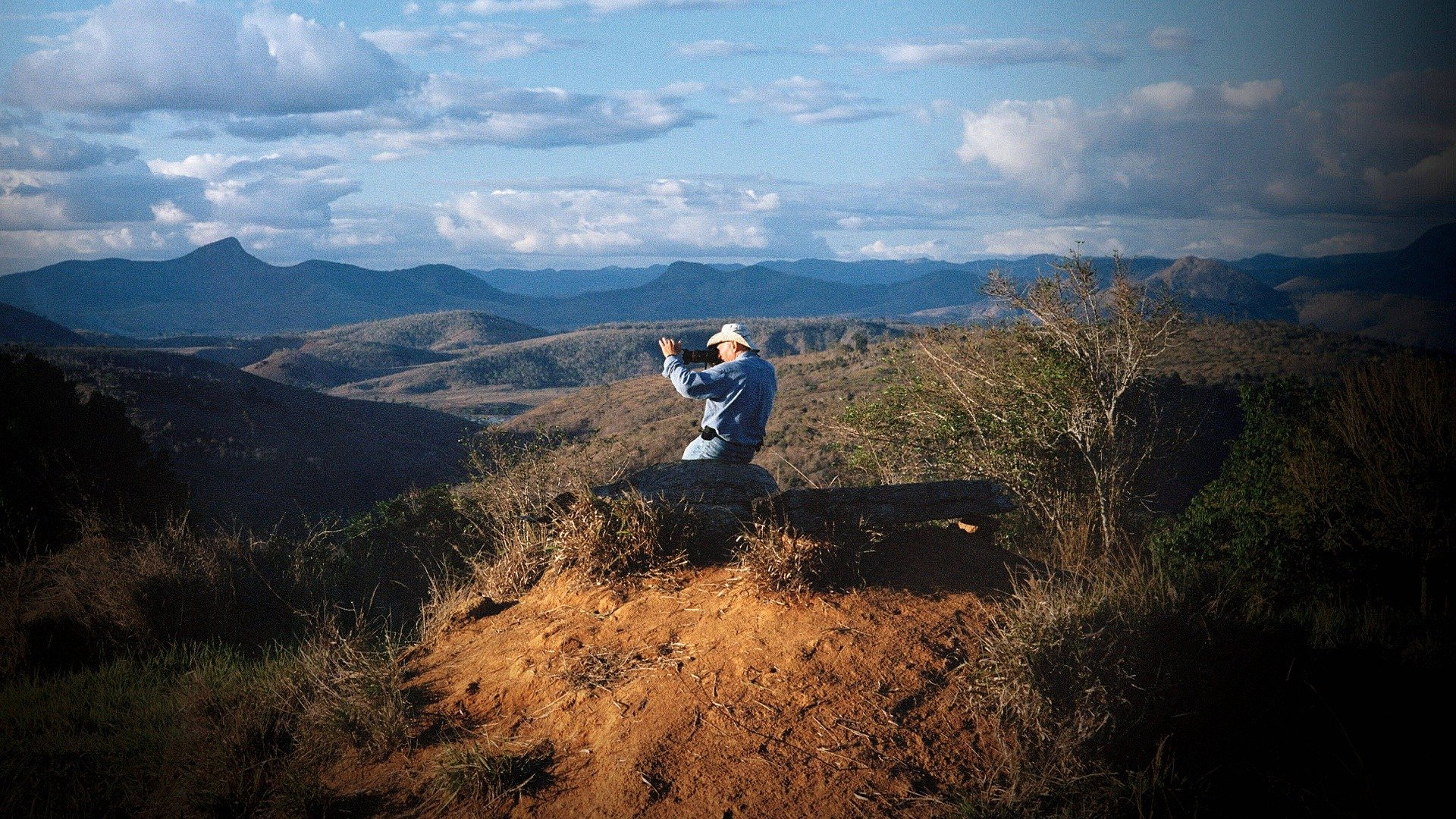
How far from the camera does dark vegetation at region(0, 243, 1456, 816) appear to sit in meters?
4.18

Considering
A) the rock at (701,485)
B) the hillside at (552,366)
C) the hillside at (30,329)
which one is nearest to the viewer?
the rock at (701,485)

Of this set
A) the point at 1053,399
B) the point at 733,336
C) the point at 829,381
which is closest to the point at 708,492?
the point at 733,336

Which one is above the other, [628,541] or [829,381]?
[628,541]

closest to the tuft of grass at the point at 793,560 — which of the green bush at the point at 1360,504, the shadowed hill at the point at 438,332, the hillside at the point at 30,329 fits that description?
the green bush at the point at 1360,504

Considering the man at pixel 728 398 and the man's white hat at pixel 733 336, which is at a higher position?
the man's white hat at pixel 733 336

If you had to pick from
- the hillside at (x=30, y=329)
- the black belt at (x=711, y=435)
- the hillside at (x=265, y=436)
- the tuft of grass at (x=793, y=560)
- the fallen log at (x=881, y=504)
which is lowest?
the hillside at (x=265, y=436)

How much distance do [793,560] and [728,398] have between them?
6.05ft

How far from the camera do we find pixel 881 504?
577cm

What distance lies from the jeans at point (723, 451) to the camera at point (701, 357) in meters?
0.68

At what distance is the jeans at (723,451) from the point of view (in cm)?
670

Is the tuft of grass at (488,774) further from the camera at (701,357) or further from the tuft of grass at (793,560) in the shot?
the camera at (701,357)

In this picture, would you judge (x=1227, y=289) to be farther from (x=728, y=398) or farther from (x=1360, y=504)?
(x=728, y=398)

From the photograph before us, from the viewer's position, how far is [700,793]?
3.88m

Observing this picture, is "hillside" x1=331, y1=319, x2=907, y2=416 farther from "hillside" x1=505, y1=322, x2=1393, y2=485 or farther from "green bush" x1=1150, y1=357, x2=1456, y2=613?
"green bush" x1=1150, y1=357, x2=1456, y2=613
